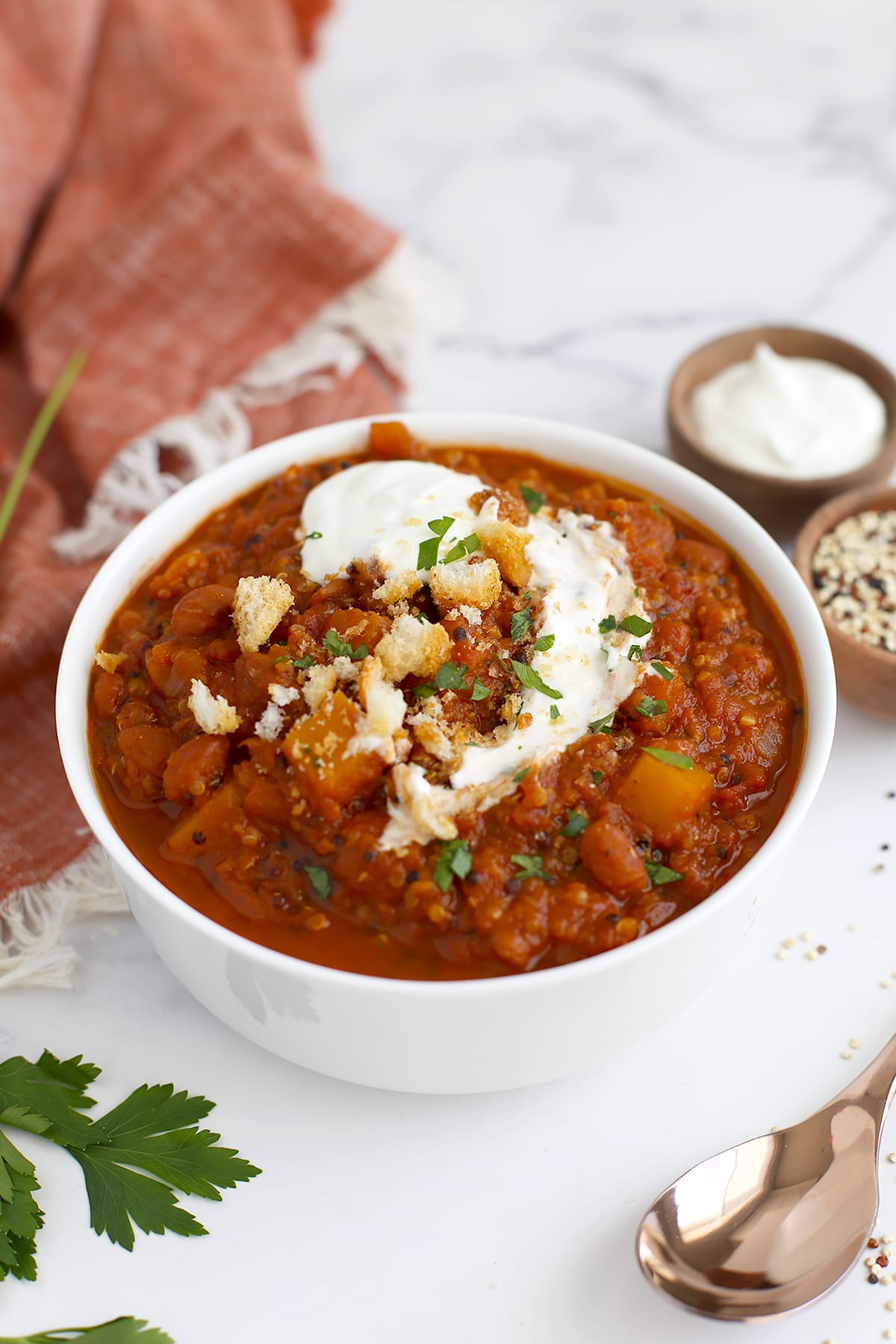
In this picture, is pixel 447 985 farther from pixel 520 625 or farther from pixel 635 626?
pixel 635 626


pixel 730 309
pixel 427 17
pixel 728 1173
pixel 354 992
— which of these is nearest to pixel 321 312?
pixel 730 309

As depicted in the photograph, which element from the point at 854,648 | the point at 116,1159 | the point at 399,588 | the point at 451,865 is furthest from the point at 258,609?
the point at 854,648

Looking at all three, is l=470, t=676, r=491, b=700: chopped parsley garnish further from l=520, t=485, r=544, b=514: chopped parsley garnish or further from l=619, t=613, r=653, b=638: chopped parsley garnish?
l=520, t=485, r=544, b=514: chopped parsley garnish

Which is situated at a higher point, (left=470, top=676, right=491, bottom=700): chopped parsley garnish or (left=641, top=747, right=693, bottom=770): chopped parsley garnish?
(left=470, top=676, right=491, bottom=700): chopped parsley garnish

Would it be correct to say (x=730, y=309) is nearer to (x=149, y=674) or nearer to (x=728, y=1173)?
(x=149, y=674)

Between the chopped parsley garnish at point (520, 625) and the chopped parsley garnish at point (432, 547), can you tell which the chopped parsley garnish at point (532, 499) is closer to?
the chopped parsley garnish at point (432, 547)

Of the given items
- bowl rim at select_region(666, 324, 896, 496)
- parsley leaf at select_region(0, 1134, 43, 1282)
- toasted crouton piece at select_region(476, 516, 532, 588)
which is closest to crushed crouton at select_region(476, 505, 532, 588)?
toasted crouton piece at select_region(476, 516, 532, 588)

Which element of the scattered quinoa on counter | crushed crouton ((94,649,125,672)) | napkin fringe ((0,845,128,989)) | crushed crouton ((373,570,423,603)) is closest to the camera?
crushed crouton ((373,570,423,603))

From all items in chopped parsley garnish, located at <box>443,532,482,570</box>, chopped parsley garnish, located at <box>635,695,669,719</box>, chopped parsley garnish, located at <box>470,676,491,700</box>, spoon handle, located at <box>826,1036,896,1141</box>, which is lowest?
spoon handle, located at <box>826,1036,896,1141</box>
